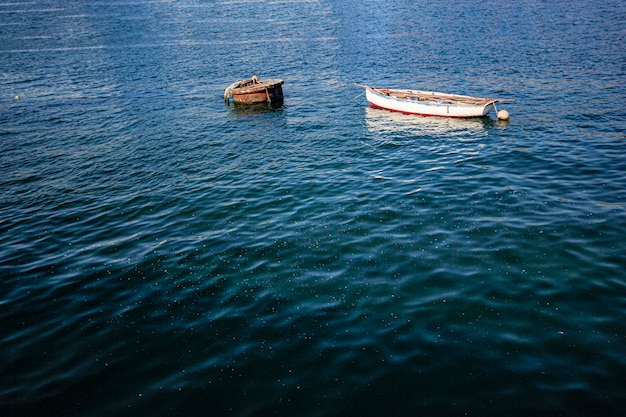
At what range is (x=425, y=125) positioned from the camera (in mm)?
30125

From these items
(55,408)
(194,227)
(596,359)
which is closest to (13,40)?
(194,227)

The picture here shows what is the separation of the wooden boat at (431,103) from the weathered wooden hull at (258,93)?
29.7ft

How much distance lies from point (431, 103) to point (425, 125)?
6.27ft

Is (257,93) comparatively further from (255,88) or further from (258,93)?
(255,88)

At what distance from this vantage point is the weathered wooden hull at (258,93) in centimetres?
3706

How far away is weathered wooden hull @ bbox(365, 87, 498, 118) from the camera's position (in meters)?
29.7

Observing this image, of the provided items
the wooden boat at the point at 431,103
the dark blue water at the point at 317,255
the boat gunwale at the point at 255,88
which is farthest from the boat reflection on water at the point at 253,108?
the wooden boat at the point at 431,103

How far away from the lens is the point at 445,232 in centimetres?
1639

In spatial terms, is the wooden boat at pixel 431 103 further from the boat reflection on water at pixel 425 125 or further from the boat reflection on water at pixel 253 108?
the boat reflection on water at pixel 253 108

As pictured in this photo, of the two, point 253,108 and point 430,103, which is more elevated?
point 253,108

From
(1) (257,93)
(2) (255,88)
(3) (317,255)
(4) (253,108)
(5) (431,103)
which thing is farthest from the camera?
(4) (253,108)

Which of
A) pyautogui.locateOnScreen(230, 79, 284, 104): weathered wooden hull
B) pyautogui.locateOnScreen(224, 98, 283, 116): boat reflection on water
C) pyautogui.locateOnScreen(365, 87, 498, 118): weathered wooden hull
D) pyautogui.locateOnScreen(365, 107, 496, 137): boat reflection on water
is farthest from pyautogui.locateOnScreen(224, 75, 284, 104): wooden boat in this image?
pyautogui.locateOnScreen(365, 107, 496, 137): boat reflection on water

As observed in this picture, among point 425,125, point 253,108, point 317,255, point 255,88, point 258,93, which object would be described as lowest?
point 317,255

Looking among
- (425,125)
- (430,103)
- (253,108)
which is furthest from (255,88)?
(425,125)
